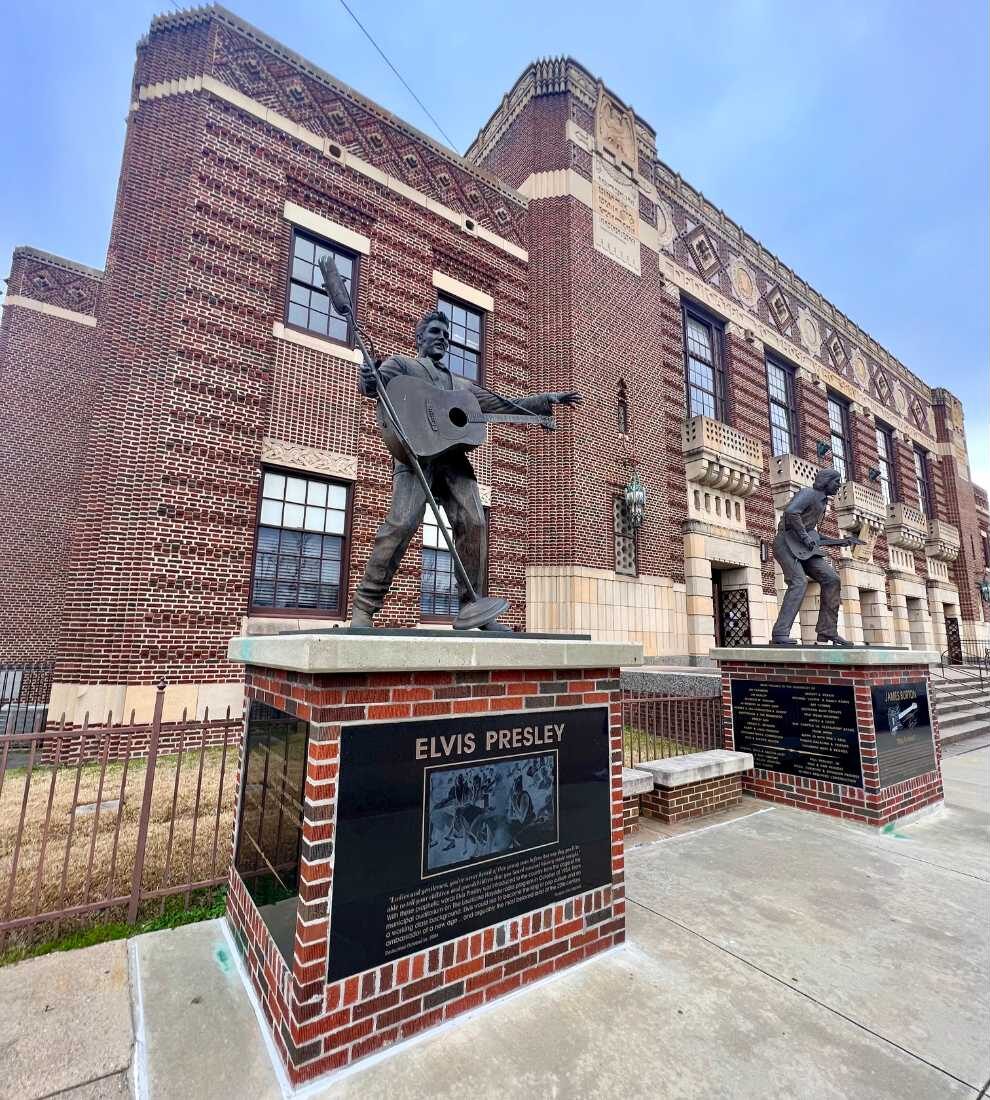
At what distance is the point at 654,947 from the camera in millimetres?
3289

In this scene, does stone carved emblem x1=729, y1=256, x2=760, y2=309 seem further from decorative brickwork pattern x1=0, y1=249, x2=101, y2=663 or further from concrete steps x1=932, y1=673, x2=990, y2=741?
decorative brickwork pattern x1=0, y1=249, x2=101, y2=663

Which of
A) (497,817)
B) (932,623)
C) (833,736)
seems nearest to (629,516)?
(833,736)

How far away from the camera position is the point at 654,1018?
2646 millimetres

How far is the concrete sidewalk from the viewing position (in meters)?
2.25

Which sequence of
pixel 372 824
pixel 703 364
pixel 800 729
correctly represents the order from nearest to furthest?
pixel 372 824 → pixel 800 729 → pixel 703 364

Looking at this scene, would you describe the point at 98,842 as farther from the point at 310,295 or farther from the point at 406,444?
the point at 310,295

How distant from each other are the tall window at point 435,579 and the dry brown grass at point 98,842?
18.6 ft

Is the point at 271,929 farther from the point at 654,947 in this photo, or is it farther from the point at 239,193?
the point at 239,193

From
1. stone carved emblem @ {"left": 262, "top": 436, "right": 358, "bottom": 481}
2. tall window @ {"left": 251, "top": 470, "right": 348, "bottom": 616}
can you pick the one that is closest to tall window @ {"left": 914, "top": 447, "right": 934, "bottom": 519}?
stone carved emblem @ {"left": 262, "top": 436, "right": 358, "bottom": 481}

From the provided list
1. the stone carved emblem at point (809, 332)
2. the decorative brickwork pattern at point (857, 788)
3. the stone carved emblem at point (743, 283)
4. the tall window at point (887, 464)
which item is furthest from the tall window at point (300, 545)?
the tall window at point (887, 464)

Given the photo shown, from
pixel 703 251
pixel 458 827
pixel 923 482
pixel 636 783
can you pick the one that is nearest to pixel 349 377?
pixel 636 783

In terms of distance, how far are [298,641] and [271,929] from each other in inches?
58.2

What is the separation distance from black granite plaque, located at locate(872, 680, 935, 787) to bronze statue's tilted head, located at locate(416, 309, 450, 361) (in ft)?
18.4

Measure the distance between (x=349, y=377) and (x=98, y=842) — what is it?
27.4 ft
